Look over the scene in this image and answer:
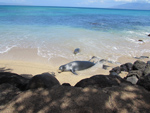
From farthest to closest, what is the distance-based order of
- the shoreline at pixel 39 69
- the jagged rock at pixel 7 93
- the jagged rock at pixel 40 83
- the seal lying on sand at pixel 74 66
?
the seal lying on sand at pixel 74 66 < the shoreline at pixel 39 69 < the jagged rock at pixel 40 83 < the jagged rock at pixel 7 93

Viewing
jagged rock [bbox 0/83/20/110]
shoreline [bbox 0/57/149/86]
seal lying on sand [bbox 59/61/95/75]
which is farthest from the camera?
seal lying on sand [bbox 59/61/95/75]

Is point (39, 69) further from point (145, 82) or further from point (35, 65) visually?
point (145, 82)

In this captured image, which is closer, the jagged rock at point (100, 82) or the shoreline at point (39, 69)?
the jagged rock at point (100, 82)

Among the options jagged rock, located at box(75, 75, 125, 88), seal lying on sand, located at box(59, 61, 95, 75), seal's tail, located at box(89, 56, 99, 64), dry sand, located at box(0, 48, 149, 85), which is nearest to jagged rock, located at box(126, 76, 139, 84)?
dry sand, located at box(0, 48, 149, 85)

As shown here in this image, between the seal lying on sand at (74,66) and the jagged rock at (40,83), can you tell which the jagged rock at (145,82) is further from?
the seal lying on sand at (74,66)

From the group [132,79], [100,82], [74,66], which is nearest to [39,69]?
[74,66]

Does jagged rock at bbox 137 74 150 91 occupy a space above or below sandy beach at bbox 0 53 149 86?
above

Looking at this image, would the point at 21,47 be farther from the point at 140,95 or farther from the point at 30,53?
the point at 140,95

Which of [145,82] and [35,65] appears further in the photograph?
→ [35,65]

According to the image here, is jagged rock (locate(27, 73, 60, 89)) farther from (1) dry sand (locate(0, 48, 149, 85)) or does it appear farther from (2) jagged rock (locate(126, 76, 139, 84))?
(2) jagged rock (locate(126, 76, 139, 84))

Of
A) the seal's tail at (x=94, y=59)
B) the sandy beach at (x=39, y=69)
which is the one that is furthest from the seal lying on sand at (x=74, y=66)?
the seal's tail at (x=94, y=59)

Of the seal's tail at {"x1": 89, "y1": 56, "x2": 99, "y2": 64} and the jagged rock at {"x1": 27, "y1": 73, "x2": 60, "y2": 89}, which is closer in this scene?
the jagged rock at {"x1": 27, "y1": 73, "x2": 60, "y2": 89}

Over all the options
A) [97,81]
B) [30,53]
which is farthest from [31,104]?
[30,53]

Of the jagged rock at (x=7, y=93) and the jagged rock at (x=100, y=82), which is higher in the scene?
the jagged rock at (x=100, y=82)
